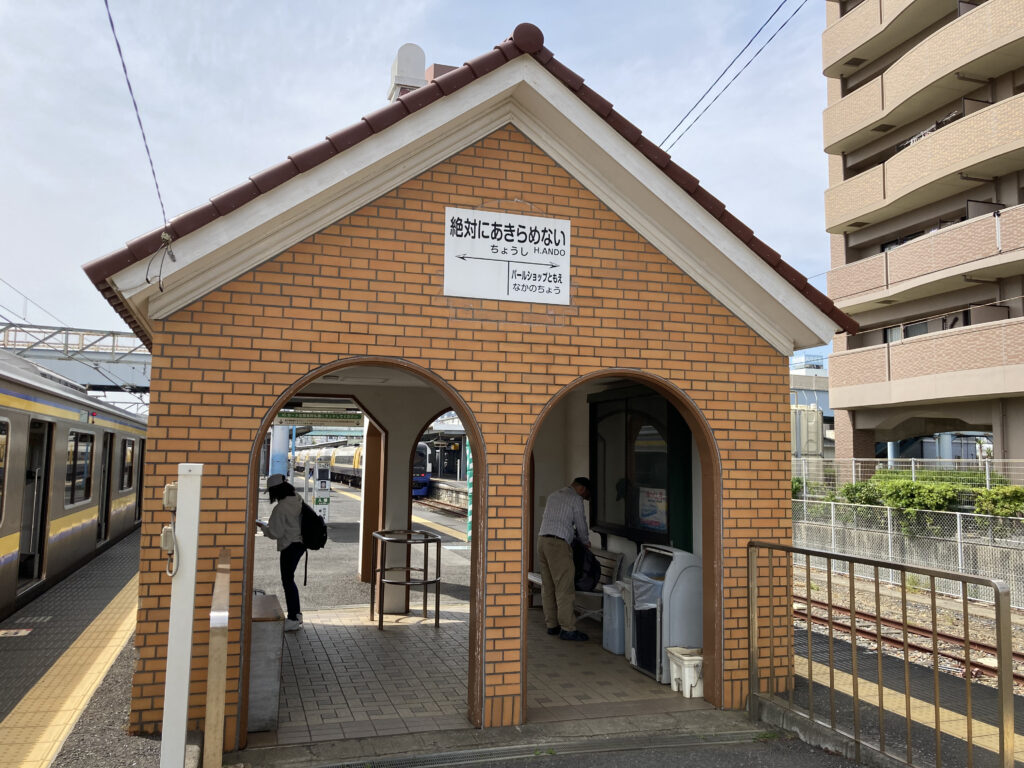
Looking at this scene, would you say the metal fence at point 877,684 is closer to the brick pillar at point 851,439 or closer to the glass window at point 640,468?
the glass window at point 640,468

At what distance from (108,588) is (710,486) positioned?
826 cm

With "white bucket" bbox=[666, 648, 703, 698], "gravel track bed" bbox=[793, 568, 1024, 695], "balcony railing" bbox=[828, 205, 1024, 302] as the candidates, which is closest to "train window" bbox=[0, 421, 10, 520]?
"white bucket" bbox=[666, 648, 703, 698]

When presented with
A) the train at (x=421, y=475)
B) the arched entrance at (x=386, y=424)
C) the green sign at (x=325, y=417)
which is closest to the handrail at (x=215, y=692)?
the arched entrance at (x=386, y=424)

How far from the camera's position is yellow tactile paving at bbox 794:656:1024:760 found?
5281 millimetres

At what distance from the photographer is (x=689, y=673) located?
6.32 m

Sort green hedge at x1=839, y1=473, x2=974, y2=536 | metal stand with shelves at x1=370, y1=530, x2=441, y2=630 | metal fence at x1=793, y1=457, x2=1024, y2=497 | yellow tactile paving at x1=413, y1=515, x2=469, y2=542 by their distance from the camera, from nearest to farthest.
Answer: metal stand with shelves at x1=370, y1=530, x2=441, y2=630 < green hedge at x1=839, y1=473, x2=974, y2=536 < metal fence at x1=793, y1=457, x2=1024, y2=497 < yellow tactile paving at x1=413, y1=515, x2=469, y2=542

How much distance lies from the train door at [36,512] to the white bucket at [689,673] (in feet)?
26.0

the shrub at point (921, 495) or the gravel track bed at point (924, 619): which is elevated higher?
the shrub at point (921, 495)

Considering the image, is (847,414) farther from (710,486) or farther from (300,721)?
(300,721)

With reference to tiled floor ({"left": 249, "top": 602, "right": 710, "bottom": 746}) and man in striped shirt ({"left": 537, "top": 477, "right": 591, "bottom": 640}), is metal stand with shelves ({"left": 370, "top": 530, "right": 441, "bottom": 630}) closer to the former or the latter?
tiled floor ({"left": 249, "top": 602, "right": 710, "bottom": 746})

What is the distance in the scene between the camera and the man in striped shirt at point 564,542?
8148 mm

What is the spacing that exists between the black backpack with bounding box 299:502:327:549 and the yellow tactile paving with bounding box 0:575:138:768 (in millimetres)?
1897

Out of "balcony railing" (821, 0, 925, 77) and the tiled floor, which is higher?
"balcony railing" (821, 0, 925, 77)

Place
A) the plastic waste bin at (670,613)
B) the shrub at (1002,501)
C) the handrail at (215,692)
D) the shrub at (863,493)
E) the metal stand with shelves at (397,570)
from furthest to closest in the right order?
1. the shrub at (863,493)
2. the shrub at (1002,501)
3. the metal stand with shelves at (397,570)
4. the plastic waste bin at (670,613)
5. the handrail at (215,692)
